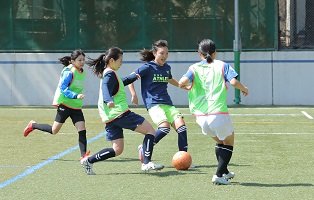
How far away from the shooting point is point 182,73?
22.5 m

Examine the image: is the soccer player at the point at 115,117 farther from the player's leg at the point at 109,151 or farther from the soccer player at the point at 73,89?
the soccer player at the point at 73,89

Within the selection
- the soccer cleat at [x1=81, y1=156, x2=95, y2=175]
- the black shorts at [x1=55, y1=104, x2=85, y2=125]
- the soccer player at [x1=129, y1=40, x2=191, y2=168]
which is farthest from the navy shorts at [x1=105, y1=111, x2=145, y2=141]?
the black shorts at [x1=55, y1=104, x2=85, y2=125]

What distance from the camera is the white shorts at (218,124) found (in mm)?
8945

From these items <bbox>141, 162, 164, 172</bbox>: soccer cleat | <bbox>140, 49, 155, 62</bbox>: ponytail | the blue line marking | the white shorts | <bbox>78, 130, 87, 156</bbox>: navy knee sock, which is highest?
<bbox>140, 49, 155, 62</bbox>: ponytail

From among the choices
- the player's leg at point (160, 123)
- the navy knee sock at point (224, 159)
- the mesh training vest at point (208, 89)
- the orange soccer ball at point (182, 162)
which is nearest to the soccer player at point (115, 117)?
the orange soccer ball at point (182, 162)

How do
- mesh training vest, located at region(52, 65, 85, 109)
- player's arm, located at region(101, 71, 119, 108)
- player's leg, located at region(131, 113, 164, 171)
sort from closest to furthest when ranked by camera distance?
1. player's arm, located at region(101, 71, 119, 108)
2. player's leg, located at region(131, 113, 164, 171)
3. mesh training vest, located at region(52, 65, 85, 109)

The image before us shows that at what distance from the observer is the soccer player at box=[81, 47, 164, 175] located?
9.90 m

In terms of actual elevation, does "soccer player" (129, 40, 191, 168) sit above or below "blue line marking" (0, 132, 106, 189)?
above

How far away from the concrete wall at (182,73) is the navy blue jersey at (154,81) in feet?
37.4

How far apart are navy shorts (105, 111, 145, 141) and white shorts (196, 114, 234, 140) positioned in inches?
45.8

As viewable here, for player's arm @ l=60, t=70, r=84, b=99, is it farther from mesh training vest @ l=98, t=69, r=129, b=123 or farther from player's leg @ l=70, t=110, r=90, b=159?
mesh training vest @ l=98, t=69, r=129, b=123

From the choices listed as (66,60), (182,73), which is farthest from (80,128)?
(182,73)

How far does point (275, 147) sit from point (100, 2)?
37.7ft

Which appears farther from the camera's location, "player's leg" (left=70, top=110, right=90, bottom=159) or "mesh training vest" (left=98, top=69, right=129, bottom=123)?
"player's leg" (left=70, top=110, right=90, bottom=159)
